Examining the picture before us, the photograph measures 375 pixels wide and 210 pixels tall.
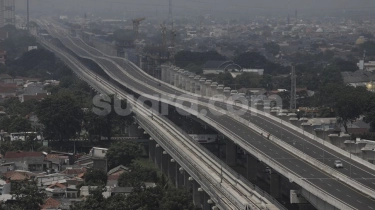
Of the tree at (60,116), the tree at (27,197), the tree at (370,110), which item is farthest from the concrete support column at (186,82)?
the tree at (27,197)

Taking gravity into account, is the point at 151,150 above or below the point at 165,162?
below

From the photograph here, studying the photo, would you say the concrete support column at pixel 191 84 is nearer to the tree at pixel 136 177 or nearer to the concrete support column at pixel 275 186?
the tree at pixel 136 177

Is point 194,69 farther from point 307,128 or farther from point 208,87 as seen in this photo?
point 307,128

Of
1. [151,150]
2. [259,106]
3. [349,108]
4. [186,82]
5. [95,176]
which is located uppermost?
[259,106]

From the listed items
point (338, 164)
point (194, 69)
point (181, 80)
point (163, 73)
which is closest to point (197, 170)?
point (338, 164)

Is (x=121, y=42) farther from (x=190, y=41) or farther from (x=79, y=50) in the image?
(x=190, y=41)

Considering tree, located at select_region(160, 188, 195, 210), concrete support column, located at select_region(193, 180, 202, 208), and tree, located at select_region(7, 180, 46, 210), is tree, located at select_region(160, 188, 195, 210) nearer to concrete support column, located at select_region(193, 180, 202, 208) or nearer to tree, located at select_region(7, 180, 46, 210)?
concrete support column, located at select_region(193, 180, 202, 208)
